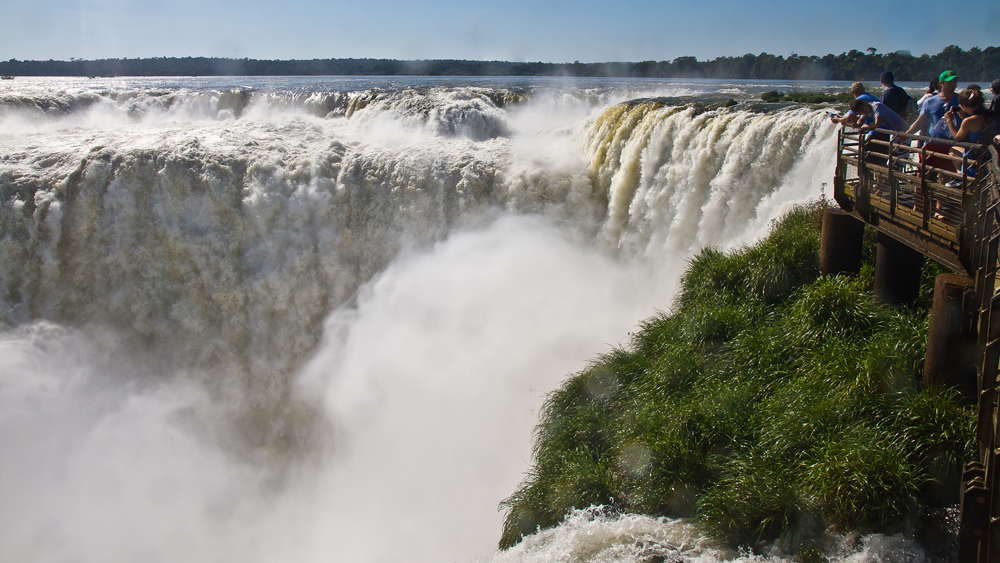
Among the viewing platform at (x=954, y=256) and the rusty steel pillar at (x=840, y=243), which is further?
the rusty steel pillar at (x=840, y=243)

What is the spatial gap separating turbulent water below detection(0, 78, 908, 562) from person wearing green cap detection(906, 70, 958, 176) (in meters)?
3.05

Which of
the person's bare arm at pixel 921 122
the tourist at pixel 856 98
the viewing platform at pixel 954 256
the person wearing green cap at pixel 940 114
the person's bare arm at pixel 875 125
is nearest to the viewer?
the viewing platform at pixel 954 256

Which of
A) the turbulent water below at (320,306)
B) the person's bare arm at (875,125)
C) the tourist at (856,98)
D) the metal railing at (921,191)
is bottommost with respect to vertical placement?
the turbulent water below at (320,306)

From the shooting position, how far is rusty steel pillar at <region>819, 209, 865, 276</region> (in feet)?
23.4

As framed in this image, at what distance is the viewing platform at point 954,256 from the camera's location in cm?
398

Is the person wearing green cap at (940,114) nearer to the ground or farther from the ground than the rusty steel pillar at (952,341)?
farther from the ground

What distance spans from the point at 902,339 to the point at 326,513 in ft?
31.9

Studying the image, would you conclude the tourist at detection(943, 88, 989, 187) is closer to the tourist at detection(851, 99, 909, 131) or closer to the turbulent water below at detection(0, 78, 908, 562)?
the tourist at detection(851, 99, 909, 131)

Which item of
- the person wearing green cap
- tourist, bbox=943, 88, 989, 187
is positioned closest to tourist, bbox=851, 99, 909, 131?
the person wearing green cap

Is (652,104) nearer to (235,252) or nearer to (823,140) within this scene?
(823,140)

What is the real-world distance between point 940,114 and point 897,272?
1596 mm

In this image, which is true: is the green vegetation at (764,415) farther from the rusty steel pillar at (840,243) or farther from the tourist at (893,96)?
the tourist at (893,96)

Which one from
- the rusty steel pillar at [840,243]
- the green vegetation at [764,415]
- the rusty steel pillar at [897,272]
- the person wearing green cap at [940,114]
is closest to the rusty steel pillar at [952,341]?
the green vegetation at [764,415]

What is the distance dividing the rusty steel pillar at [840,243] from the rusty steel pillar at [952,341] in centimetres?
212
